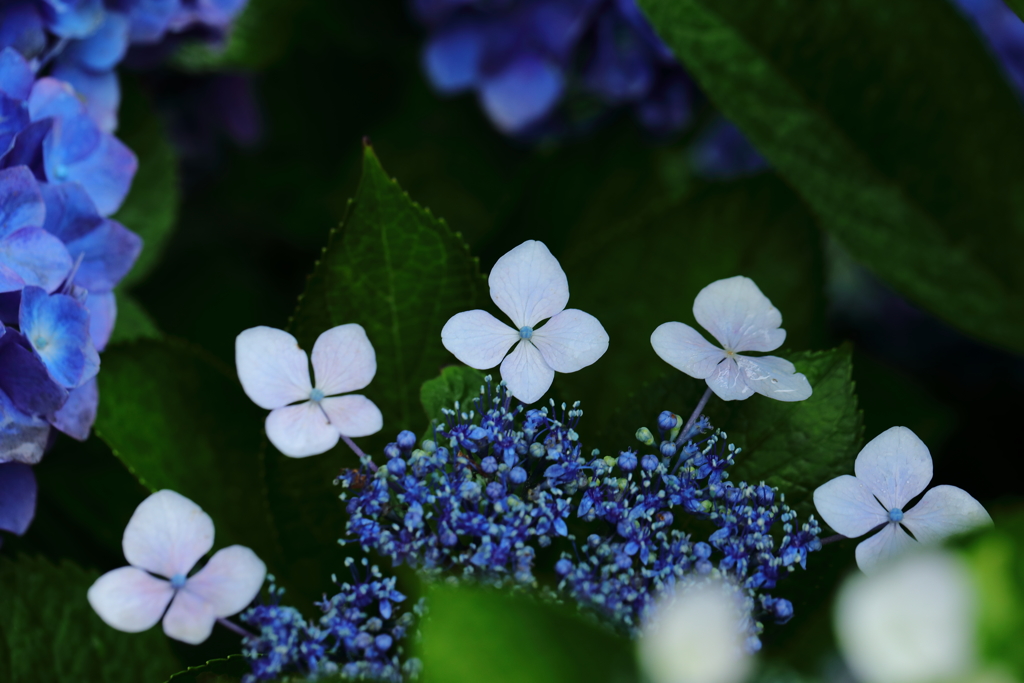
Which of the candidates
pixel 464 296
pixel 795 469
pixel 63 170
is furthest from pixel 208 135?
pixel 795 469

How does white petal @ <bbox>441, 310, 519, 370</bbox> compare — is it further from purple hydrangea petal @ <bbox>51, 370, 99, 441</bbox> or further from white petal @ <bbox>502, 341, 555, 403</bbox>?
purple hydrangea petal @ <bbox>51, 370, 99, 441</bbox>

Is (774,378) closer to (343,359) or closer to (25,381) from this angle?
(343,359)

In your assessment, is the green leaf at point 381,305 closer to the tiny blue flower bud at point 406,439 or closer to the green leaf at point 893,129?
the tiny blue flower bud at point 406,439

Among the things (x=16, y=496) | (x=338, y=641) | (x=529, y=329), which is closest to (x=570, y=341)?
(x=529, y=329)

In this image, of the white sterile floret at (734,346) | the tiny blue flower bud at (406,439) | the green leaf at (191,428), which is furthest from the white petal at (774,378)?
the green leaf at (191,428)

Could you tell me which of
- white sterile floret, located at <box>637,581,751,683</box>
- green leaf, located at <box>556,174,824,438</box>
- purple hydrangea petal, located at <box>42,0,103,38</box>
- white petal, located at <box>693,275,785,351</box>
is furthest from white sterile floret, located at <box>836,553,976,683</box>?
purple hydrangea petal, located at <box>42,0,103,38</box>

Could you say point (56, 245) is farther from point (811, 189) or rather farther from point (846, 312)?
point (846, 312)

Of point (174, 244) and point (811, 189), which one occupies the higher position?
point (811, 189)
